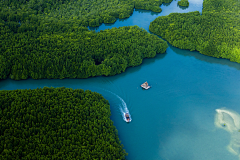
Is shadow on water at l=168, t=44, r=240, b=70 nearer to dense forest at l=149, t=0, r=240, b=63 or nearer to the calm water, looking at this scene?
the calm water

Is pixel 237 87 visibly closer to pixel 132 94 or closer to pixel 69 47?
pixel 132 94

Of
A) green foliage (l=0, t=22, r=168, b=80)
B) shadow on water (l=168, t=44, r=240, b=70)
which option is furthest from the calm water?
green foliage (l=0, t=22, r=168, b=80)

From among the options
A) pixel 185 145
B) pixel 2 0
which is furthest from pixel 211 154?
pixel 2 0

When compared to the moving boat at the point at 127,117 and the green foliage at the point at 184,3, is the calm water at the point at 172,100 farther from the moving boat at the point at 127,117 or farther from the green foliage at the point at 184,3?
the green foliage at the point at 184,3

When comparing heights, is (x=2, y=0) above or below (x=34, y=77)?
above

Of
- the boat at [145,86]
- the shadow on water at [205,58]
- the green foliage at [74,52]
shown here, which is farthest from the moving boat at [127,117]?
the shadow on water at [205,58]
